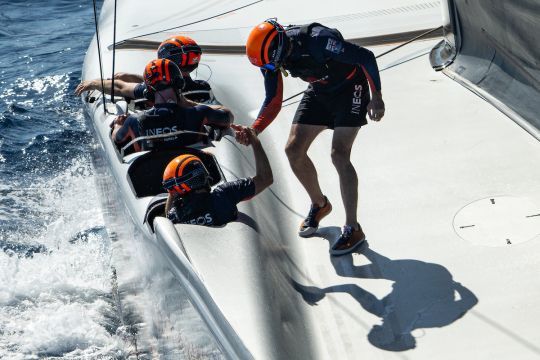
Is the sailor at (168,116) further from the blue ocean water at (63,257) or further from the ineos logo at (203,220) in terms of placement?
the ineos logo at (203,220)

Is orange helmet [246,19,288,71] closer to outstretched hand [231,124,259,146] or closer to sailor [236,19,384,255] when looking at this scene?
sailor [236,19,384,255]

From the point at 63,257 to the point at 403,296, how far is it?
3.64 metres

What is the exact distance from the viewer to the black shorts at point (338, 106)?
471 cm

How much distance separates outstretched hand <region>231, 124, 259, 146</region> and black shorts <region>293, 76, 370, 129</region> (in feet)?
1.25

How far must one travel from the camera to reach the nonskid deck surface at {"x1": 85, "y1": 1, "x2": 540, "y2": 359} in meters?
4.13

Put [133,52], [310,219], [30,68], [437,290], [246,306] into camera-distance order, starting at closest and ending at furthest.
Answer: [246,306], [437,290], [310,219], [133,52], [30,68]

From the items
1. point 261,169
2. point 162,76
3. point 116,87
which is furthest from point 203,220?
point 116,87

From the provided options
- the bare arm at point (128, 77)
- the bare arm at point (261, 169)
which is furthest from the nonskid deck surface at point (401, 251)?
the bare arm at point (128, 77)

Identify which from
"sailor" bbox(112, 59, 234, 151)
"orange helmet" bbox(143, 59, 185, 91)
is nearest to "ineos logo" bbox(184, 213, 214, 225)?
"sailor" bbox(112, 59, 234, 151)

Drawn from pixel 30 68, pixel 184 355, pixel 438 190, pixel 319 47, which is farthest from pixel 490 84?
pixel 30 68

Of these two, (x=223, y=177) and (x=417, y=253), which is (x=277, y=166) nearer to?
(x=223, y=177)

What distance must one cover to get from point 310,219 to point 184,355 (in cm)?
106

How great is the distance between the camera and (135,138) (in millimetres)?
5848

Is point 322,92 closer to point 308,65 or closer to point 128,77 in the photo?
point 308,65
